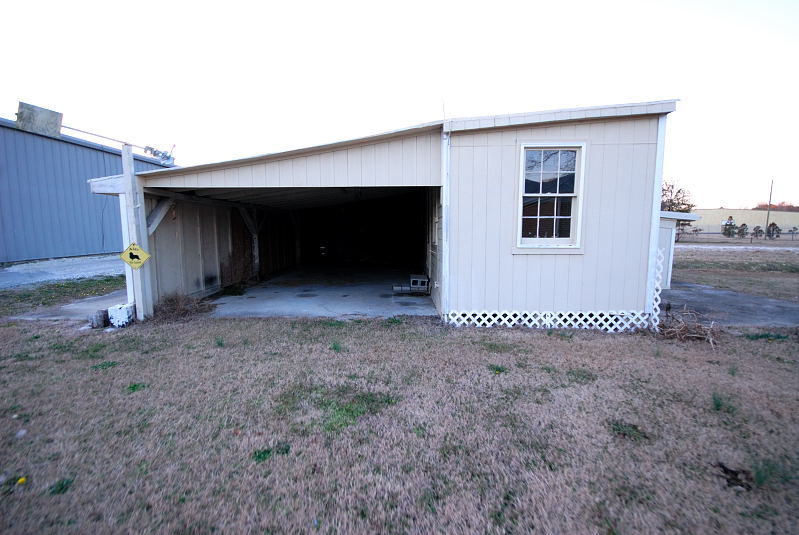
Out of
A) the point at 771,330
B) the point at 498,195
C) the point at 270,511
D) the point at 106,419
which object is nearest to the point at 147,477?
the point at 270,511

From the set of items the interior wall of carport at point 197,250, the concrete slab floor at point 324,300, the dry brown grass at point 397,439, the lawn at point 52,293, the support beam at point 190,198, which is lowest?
the concrete slab floor at point 324,300

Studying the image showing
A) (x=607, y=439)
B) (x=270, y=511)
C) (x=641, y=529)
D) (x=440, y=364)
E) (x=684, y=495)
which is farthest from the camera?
(x=440, y=364)

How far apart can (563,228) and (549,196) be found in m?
0.52

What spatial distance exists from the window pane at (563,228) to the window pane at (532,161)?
804mm

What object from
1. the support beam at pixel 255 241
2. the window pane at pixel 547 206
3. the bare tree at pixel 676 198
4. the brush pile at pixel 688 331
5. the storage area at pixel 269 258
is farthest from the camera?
the bare tree at pixel 676 198

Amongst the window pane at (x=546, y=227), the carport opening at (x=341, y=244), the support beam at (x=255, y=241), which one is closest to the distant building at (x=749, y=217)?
the carport opening at (x=341, y=244)

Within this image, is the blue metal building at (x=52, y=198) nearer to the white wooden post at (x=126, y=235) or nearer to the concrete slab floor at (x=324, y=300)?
the concrete slab floor at (x=324, y=300)

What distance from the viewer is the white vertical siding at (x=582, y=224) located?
5.18m

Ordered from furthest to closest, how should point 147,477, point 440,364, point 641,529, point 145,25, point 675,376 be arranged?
point 145,25 < point 440,364 < point 675,376 < point 147,477 < point 641,529

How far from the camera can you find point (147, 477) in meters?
2.17

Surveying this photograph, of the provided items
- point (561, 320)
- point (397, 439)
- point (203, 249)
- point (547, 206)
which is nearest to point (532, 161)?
point (547, 206)

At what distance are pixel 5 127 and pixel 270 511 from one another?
37.8 feet

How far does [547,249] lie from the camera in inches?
211

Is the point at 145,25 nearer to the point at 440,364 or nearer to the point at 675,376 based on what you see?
the point at 440,364
